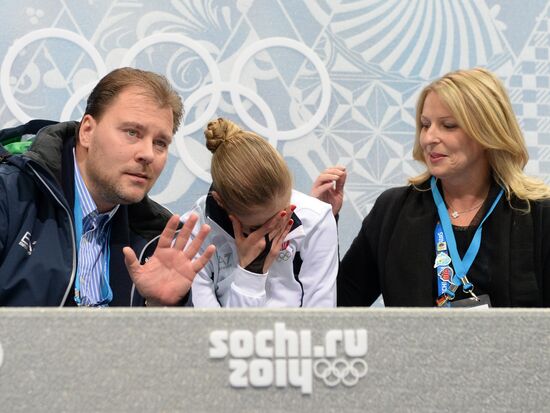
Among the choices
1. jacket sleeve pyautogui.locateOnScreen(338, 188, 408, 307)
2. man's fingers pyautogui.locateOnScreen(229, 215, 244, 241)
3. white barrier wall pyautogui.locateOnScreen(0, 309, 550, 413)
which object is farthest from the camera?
jacket sleeve pyautogui.locateOnScreen(338, 188, 408, 307)

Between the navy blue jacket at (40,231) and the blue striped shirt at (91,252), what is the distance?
0.03 meters

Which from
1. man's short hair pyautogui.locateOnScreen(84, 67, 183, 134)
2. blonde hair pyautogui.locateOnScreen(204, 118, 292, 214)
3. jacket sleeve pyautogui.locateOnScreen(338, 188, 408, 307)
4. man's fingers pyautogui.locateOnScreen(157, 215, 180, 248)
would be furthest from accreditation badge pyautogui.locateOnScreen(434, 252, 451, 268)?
man's short hair pyautogui.locateOnScreen(84, 67, 183, 134)

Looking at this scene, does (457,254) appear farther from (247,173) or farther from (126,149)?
(126,149)

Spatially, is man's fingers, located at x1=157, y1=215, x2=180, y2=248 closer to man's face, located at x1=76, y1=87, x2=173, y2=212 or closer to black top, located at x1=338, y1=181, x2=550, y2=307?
man's face, located at x1=76, y1=87, x2=173, y2=212

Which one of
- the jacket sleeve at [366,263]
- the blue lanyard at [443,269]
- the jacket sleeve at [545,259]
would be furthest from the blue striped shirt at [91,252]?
the jacket sleeve at [545,259]

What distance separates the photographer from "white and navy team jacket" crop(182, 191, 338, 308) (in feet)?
5.57

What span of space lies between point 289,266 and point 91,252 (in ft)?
1.64

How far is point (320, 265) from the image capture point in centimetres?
173

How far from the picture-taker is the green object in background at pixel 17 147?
5.69 feet

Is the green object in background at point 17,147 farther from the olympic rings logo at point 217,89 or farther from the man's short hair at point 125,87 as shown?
the olympic rings logo at point 217,89

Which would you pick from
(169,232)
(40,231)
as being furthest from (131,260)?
(40,231)

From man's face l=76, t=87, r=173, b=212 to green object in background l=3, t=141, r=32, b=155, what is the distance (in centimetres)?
16

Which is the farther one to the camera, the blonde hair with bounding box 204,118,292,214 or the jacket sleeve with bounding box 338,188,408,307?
the jacket sleeve with bounding box 338,188,408,307

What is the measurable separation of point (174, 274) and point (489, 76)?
0.97 m
